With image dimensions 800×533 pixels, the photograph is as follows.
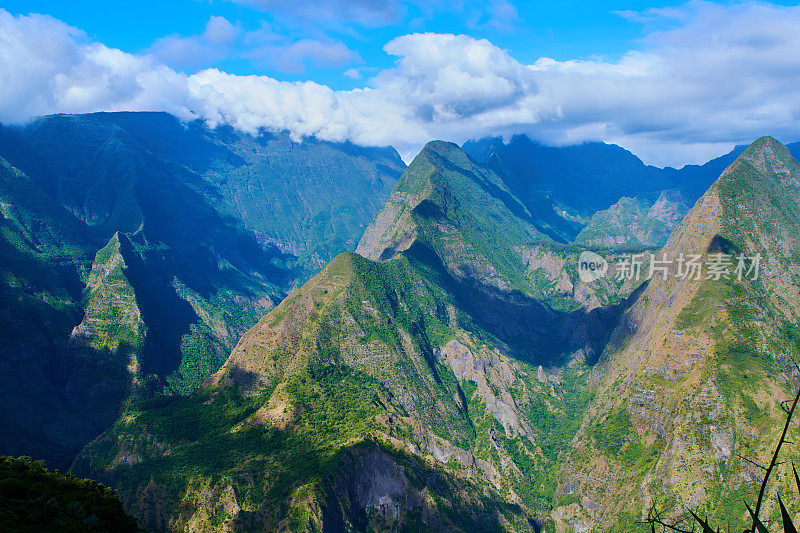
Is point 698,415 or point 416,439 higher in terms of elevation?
point 698,415

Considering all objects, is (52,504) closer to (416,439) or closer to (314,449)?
(314,449)

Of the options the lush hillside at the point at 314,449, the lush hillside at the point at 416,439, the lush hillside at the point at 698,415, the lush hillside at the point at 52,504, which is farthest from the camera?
the lush hillside at the point at 698,415

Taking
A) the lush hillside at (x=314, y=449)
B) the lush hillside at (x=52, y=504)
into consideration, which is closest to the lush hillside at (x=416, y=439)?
the lush hillside at (x=314, y=449)

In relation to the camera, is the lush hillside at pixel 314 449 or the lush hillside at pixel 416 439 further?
the lush hillside at pixel 416 439

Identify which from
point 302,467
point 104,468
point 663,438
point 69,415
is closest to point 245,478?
point 302,467

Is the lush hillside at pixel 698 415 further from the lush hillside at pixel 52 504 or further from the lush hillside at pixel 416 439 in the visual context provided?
the lush hillside at pixel 52 504

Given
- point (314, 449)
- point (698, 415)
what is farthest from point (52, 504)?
point (698, 415)

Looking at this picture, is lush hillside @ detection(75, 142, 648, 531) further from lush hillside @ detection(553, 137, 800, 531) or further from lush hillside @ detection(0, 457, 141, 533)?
lush hillside @ detection(0, 457, 141, 533)

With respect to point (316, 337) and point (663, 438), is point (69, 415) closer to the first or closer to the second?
point (316, 337)

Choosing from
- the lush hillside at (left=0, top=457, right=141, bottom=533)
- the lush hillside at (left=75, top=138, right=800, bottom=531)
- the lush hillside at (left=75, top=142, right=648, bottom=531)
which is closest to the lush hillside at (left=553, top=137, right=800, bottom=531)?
the lush hillside at (left=75, top=138, right=800, bottom=531)
